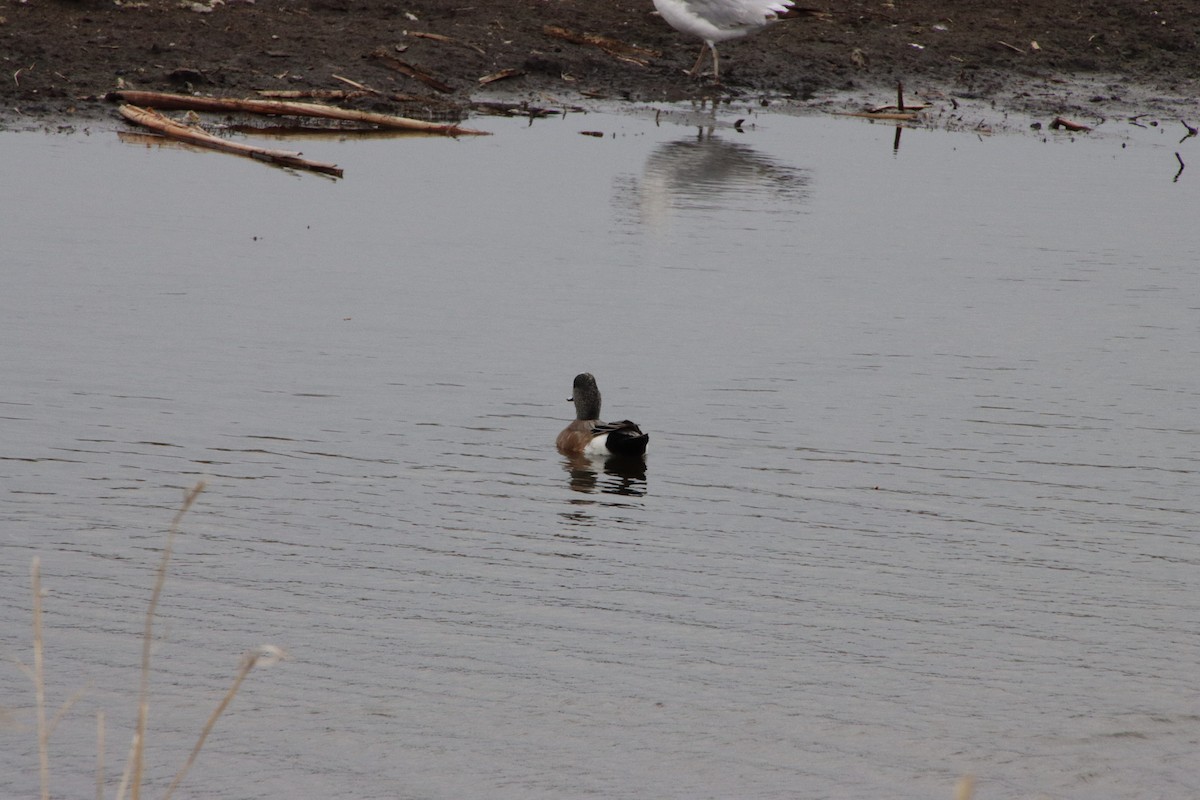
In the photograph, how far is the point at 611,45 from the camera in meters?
25.3

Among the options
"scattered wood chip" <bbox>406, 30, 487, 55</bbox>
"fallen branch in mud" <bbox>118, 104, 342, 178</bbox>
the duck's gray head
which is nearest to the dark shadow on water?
the duck's gray head

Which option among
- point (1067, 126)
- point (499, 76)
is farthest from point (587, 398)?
point (1067, 126)

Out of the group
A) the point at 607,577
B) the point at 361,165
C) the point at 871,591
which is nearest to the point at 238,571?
the point at 607,577

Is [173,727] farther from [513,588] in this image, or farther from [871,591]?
[871,591]

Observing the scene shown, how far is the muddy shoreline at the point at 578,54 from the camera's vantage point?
20.7 m

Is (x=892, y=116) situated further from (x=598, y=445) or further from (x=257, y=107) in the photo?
(x=598, y=445)

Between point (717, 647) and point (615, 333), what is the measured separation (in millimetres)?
5453

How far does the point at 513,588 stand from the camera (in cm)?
700

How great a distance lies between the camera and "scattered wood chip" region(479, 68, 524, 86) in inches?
901

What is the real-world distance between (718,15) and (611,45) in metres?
2.14

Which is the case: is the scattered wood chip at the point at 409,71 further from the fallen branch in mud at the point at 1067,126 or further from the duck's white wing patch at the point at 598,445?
the duck's white wing patch at the point at 598,445

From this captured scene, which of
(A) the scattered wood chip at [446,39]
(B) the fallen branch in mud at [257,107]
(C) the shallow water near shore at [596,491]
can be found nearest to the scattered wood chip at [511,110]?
(A) the scattered wood chip at [446,39]

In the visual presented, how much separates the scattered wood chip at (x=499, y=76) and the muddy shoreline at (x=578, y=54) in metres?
0.07

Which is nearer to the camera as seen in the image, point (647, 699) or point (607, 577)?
point (647, 699)
